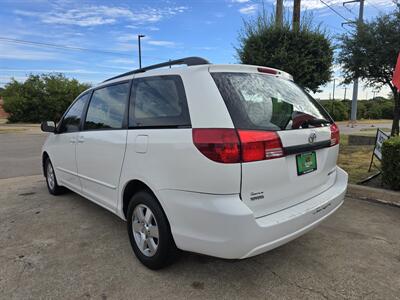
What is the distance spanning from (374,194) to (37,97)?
31765mm

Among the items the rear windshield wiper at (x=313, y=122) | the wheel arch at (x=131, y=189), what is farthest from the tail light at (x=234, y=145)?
the wheel arch at (x=131, y=189)

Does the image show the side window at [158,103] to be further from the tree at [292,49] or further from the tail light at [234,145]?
the tree at [292,49]

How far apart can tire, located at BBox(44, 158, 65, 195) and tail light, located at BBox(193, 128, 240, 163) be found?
12.0 ft

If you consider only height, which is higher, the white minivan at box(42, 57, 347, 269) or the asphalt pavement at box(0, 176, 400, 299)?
the white minivan at box(42, 57, 347, 269)

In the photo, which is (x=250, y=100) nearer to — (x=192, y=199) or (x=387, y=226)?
(x=192, y=199)

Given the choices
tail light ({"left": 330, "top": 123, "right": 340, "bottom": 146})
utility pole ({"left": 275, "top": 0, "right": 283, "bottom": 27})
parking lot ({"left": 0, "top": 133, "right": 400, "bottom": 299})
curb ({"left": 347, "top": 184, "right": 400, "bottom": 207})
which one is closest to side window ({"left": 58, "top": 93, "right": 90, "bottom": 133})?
parking lot ({"left": 0, "top": 133, "right": 400, "bottom": 299})

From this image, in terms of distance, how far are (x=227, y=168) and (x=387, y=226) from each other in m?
2.71

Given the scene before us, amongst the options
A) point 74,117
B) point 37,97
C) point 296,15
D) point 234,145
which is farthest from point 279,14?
point 37,97

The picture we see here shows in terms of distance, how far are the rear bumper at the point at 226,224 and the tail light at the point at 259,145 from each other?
1.03 feet

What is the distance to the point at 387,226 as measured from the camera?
12.4 feet

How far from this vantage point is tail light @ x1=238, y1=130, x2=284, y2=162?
2221 millimetres

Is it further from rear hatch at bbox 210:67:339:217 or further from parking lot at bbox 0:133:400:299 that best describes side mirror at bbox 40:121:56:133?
rear hatch at bbox 210:67:339:217

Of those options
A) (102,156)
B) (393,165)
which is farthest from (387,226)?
(102,156)

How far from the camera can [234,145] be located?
86.6 inches
